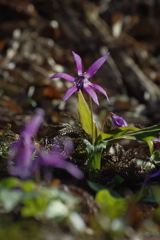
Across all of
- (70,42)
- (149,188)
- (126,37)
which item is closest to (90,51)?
(70,42)

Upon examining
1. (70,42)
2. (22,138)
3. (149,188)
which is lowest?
(149,188)

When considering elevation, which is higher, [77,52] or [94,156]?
[77,52]

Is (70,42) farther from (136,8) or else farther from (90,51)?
(136,8)

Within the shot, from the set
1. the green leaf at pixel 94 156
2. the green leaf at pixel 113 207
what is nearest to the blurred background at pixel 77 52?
the green leaf at pixel 94 156

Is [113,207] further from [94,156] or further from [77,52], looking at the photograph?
[77,52]

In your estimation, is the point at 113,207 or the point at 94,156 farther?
the point at 94,156

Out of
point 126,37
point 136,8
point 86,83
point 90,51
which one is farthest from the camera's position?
point 136,8

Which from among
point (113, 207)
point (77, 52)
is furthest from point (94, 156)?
point (77, 52)

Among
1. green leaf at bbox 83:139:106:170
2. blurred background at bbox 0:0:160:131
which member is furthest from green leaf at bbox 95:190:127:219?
blurred background at bbox 0:0:160:131
